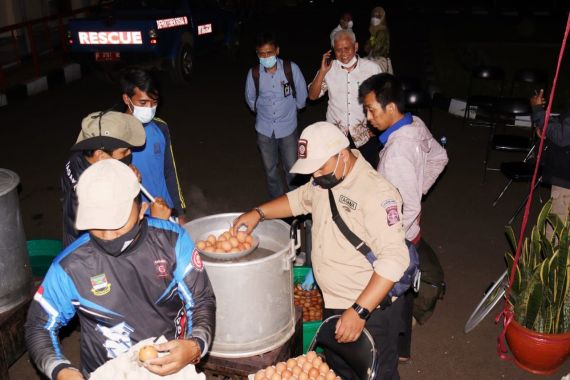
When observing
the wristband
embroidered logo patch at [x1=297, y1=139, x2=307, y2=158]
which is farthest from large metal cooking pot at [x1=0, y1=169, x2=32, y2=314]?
embroidered logo patch at [x1=297, y1=139, x2=307, y2=158]

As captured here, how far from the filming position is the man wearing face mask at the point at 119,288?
2.37m

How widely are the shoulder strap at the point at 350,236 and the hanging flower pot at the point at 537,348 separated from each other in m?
1.94

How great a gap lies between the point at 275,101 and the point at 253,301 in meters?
3.27

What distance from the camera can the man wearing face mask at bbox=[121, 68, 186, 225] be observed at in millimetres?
4227

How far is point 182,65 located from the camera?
13141 millimetres

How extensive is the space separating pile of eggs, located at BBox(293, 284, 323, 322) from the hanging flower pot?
5.03 feet

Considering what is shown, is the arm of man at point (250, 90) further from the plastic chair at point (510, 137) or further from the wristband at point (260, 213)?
the plastic chair at point (510, 137)

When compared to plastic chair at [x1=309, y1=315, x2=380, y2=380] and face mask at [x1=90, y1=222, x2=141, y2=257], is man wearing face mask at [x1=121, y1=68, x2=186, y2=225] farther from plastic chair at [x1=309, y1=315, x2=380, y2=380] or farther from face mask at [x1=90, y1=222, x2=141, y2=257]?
face mask at [x1=90, y1=222, x2=141, y2=257]

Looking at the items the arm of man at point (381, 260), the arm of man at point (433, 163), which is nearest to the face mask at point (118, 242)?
the arm of man at point (381, 260)

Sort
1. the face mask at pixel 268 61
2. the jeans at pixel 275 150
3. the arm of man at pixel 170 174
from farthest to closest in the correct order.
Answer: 1. the jeans at pixel 275 150
2. the face mask at pixel 268 61
3. the arm of man at pixel 170 174

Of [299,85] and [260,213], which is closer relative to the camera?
[260,213]

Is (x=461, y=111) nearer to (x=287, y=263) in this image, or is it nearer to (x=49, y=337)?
(x=287, y=263)

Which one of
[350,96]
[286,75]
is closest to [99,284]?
[350,96]

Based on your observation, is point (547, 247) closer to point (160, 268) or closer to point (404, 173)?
point (404, 173)
